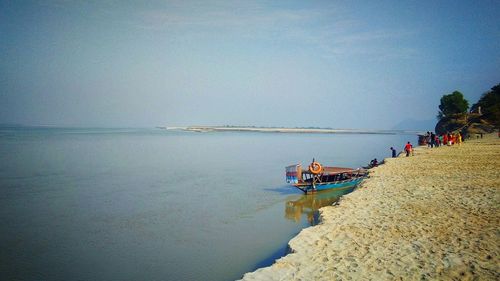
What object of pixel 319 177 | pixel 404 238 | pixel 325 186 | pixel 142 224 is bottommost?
pixel 142 224

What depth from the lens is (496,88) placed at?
240 feet

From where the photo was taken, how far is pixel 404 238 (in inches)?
384

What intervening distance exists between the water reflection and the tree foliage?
51.5 meters

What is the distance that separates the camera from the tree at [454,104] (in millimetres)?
82500

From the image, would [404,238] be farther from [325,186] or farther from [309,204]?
[325,186]

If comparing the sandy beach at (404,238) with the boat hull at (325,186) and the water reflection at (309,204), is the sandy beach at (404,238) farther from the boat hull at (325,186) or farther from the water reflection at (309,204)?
the boat hull at (325,186)

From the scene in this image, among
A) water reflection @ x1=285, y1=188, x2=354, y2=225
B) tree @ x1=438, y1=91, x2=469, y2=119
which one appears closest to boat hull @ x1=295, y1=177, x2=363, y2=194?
water reflection @ x1=285, y1=188, x2=354, y2=225

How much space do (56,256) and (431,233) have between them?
45.5 ft

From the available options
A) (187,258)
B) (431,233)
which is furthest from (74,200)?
(431,233)

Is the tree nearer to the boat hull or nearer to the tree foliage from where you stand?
the tree foliage

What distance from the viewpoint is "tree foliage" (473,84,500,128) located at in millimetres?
57703

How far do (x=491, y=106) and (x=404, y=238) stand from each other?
72089 millimetres

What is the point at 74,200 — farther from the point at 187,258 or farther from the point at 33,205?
the point at 187,258

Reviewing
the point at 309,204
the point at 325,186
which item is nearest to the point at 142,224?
the point at 309,204
